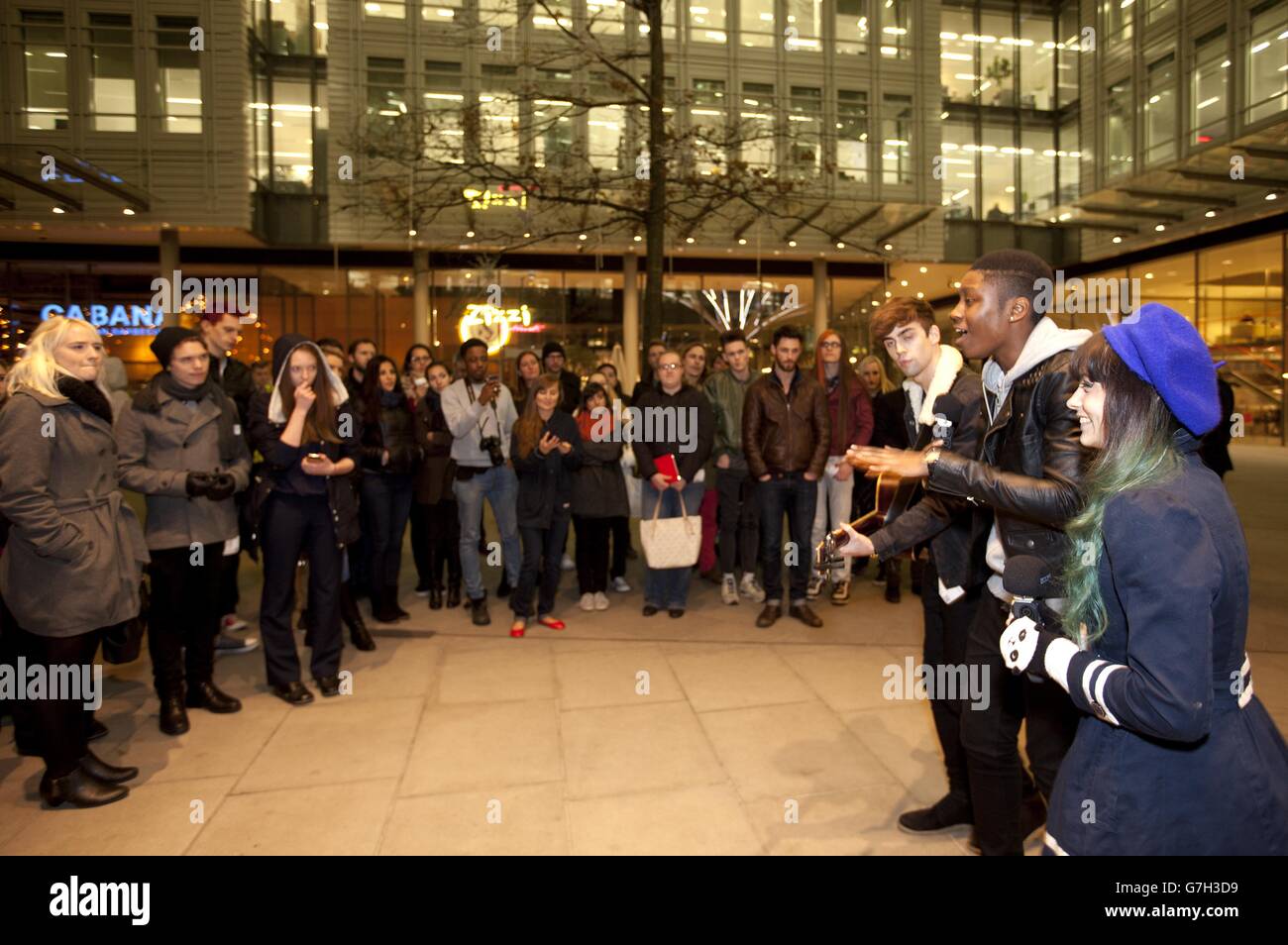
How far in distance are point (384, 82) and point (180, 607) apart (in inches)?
840

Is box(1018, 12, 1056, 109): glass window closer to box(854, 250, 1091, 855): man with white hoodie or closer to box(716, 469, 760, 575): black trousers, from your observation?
box(716, 469, 760, 575): black trousers

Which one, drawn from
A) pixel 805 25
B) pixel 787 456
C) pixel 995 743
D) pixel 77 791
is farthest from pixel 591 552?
pixel 805 25

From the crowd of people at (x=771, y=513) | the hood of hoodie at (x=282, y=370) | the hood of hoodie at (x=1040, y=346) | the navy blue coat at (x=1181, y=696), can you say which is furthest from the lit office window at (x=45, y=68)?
the navy blue coat at (x=1181, y=696)

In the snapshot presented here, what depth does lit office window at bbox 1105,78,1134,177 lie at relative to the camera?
85.3 feet

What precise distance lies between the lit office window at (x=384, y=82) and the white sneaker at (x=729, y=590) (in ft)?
63.5

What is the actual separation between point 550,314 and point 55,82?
1337 cm

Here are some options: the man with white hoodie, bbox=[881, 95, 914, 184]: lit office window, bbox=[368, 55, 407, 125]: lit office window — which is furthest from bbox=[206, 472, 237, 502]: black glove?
bbox=[881, 95, 914, 184]: lit office window

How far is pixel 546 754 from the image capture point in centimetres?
438

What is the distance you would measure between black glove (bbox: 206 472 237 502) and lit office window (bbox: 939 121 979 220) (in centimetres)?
2630

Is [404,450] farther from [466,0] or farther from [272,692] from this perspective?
[466,0]

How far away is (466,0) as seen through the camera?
2217cm
